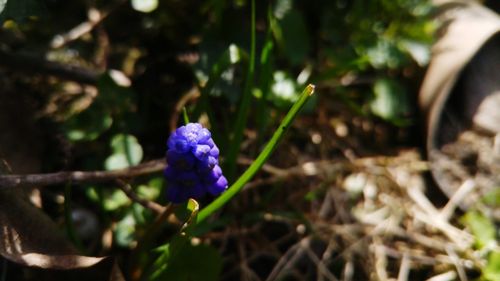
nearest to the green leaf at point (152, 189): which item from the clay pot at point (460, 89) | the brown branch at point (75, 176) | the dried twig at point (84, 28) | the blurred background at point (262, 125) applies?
the blurred background at point (262, 125)

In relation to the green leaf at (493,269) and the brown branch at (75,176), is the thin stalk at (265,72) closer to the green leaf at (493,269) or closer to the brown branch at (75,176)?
the brown branch at (75,176)

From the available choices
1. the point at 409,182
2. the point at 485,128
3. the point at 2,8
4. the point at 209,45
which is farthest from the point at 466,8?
the point at 2,8

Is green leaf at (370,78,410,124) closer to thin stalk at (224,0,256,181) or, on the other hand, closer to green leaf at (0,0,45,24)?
thin stalk at (224,0,256,181)

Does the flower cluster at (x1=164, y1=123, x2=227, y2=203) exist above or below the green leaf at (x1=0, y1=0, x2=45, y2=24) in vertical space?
below

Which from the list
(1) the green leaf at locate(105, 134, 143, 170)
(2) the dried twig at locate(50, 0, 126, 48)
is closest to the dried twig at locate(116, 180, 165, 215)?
(1) the green leaf at locate(105, 134, 143, 170)

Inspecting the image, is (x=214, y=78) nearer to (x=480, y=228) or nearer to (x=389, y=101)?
(x=389, y=101)

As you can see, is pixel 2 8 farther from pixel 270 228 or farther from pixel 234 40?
pixel 270 228
